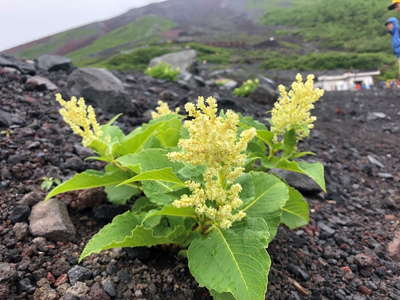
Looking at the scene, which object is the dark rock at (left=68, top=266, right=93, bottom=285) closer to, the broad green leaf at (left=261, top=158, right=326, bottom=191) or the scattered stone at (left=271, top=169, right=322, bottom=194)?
the broad green leaf at (left=261, top=158, right=326, bottom=191)

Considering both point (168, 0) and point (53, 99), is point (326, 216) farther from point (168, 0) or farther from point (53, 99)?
point (168, 0)

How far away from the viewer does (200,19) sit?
78.2 m

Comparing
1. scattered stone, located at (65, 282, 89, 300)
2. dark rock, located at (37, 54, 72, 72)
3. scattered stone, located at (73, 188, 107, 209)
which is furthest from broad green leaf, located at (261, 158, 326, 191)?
dark rock, located at (37, 54, 72, 72)

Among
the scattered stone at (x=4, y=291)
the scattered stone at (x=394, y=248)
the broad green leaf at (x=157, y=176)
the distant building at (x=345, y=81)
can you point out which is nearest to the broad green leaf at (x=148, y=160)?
the broad green leaf at (x=157, y=176)

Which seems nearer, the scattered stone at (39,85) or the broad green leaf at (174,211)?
the broad green leaf at (174,211)

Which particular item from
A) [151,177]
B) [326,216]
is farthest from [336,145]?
[151,177]

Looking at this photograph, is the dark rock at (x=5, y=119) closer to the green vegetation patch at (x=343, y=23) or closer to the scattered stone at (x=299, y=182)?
the scattered stone at (x=299, y=182)

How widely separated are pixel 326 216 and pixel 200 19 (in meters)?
78.8

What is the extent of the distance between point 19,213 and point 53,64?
25.8 ft

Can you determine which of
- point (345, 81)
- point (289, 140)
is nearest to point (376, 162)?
point (289, 140)

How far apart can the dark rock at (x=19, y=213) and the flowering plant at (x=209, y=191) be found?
0.83m

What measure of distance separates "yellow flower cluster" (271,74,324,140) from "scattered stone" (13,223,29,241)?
2.64m

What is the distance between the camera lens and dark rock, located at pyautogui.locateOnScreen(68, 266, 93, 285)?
3031mm

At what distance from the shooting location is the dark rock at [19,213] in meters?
3.67
